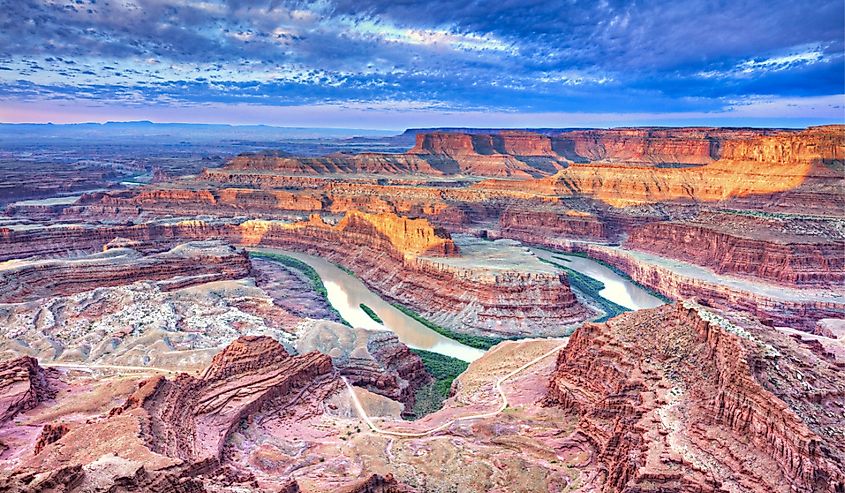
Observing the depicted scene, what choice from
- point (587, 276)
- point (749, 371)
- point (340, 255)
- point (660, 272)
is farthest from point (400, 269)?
point (749, 371)

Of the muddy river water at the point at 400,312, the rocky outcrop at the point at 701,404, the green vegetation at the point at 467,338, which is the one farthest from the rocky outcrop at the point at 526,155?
the rocky outcrop at the point at 701,404

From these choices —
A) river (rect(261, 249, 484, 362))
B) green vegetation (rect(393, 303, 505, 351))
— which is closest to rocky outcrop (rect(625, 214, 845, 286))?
green vegetation (rect(393, 303, 505, 351))

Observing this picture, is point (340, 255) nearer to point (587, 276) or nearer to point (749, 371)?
point (587, 276)

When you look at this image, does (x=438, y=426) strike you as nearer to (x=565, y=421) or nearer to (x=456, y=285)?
(x=565, y=421)

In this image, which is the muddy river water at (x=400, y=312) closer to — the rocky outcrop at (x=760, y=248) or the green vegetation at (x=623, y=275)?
the green vegetation at (x=623, y=275)

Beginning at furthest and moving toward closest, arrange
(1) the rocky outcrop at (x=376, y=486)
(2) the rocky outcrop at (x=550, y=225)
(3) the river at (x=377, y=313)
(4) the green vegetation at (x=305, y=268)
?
(2) the rocky outcrop at (x=550, y=225) → (4) the green vegetation at (x=305, y=268) → (3) the river at (x=377, y=313) → (1) the rocky outcrop at (x=376, y=486)

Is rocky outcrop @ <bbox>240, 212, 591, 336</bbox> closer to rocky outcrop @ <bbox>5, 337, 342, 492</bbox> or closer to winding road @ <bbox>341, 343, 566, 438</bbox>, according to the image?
winding road @ <bbox>341, 343, 566, 438</bbox>
